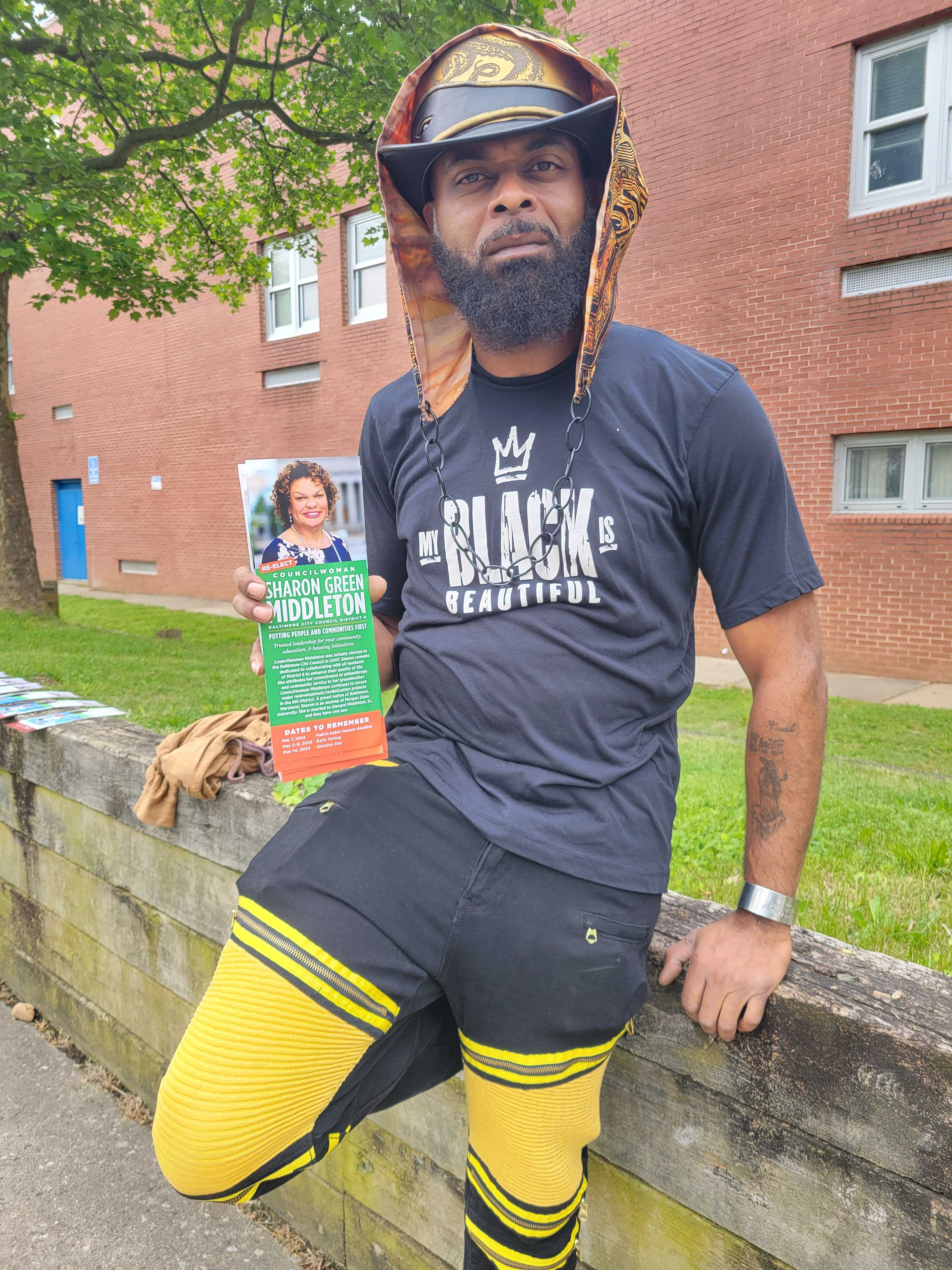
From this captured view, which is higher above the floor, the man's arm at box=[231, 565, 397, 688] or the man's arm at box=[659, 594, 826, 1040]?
the man's arm at box=[231, 565, 397, 688]

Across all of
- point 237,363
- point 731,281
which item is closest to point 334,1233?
point 731,281

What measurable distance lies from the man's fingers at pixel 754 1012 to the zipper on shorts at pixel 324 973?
23.6 inches

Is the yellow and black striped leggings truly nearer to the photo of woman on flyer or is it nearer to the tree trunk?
the photo of woman on flyer

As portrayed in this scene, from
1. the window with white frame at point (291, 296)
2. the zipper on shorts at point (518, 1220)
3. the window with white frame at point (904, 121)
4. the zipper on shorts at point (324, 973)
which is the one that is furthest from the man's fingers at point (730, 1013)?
the window with white frame at point (291, 296)

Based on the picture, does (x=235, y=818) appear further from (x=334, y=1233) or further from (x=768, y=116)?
(x=768, y=116)

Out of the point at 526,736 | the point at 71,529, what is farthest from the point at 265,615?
the point at 71,529

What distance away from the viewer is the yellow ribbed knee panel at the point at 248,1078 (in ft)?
4.73

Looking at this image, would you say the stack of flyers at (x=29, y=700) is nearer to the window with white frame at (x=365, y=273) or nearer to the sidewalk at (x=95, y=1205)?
the sidewalk at (x=95, y=1205)

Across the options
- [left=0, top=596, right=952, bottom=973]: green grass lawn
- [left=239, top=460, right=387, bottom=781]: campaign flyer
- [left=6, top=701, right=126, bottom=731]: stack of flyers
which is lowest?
[left=0, top=596, right=952, bottom=973]: green grass lawn

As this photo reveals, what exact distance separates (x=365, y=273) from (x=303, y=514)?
14588 millimetres

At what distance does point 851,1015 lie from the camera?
1.49 meters

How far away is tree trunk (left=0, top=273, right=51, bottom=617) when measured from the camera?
11234 millimetres

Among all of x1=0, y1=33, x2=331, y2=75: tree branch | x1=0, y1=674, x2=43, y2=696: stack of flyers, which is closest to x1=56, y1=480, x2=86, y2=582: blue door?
x1=0, y1=33, x2=331, y2=75: tree branch

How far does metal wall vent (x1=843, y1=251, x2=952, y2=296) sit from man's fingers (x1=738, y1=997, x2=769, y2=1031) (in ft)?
32.7
